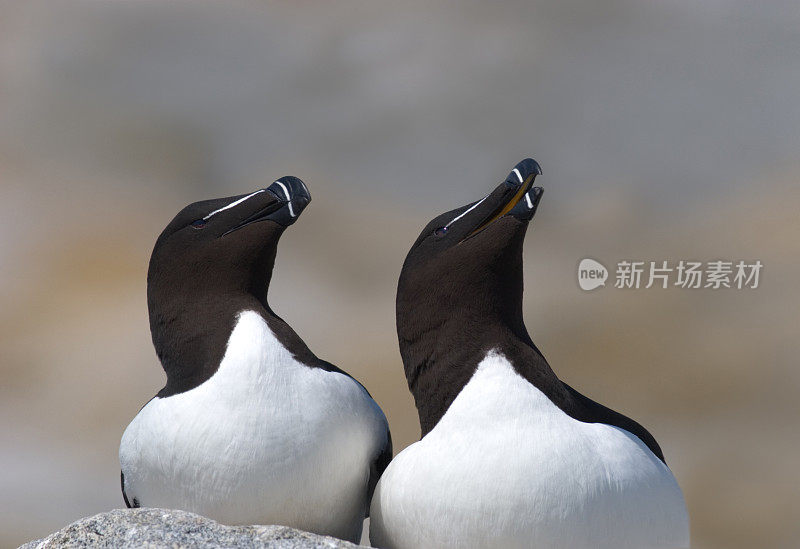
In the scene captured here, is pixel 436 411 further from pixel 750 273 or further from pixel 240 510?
pixel 750 273

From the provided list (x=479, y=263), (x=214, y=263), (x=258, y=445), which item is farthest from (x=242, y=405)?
(x=479, y=263)

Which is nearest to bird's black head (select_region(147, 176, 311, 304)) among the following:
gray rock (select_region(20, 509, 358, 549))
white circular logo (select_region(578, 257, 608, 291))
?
A: gray rock (select_region(20, 509, 358, 549))

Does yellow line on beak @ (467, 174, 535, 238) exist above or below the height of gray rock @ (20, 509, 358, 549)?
above

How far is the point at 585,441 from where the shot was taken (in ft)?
9.21

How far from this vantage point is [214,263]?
10.9 feet

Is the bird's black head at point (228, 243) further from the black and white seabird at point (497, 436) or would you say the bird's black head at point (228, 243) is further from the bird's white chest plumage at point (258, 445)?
the black and white seabird at point (497, 436)

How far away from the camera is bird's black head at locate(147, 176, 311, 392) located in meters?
3.29

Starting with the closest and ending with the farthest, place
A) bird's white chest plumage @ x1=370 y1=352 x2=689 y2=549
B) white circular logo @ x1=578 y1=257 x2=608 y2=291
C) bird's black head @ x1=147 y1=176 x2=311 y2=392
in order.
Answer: bird's white chest plumage @ x1=370 y1=352 x2=689 y2=549, bird's black head @ x1=147 y1=176 x2=311 y2=392, white circular logo @ x1=578 y1=257 x2=608 y2=291

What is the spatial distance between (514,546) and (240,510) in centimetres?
82

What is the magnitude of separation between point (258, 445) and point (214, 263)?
68cm

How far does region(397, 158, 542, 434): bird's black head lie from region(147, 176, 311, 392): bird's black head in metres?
0.52

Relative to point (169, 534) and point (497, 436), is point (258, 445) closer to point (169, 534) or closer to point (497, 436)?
point (169, 534)

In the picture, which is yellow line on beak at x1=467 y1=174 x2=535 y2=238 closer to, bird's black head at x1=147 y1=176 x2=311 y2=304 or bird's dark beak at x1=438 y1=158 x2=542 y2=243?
bird's dark beak at x1=438 y1=158 x2=542 y2=243

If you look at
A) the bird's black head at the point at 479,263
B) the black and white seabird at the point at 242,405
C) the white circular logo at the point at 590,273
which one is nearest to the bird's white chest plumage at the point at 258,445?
the black and white seabird at the point at 242,405
